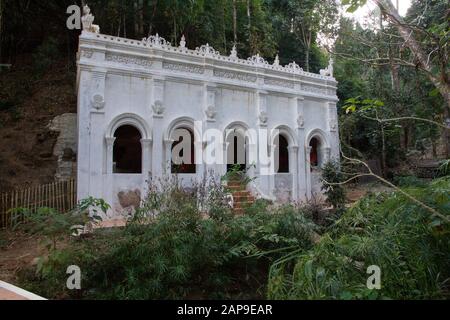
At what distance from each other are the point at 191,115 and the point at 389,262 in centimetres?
945

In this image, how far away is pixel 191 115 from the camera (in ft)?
40.6

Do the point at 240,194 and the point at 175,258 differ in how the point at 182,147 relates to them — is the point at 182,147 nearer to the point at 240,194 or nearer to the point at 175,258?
the point at 240,194

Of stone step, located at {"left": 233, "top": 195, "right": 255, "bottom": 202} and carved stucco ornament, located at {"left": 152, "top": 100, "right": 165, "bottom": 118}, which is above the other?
carved stucco ornament, located at {"left": 152, "top": 100, "right": 165, "bottom": 118}

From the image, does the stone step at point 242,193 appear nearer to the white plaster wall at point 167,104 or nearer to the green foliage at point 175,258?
the white plaster wall at point 167,104

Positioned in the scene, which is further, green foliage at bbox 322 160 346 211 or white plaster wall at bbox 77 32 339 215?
green foliage at bbox 322 160 346 211

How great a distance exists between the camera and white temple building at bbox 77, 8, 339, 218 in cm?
1065

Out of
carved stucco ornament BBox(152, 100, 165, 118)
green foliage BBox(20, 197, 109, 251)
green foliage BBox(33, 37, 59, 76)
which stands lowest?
green foliage BBox(20, 197, 109, 251)

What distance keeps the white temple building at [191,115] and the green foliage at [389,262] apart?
208 inches

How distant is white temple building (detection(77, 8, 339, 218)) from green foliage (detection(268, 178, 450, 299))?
527 cm

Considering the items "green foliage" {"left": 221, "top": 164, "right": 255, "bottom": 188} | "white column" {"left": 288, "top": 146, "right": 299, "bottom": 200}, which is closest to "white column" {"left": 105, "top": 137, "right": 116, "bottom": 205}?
"green foliage" {"left": 221, "top": 164, "right": 255, "bottom": 188}

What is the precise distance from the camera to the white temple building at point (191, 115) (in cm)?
1065

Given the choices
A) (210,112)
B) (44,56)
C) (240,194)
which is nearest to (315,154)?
(240,194)

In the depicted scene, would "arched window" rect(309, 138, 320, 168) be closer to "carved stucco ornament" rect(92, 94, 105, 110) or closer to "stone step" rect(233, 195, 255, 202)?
"stone step" rect(233, 195, 255, 202)
